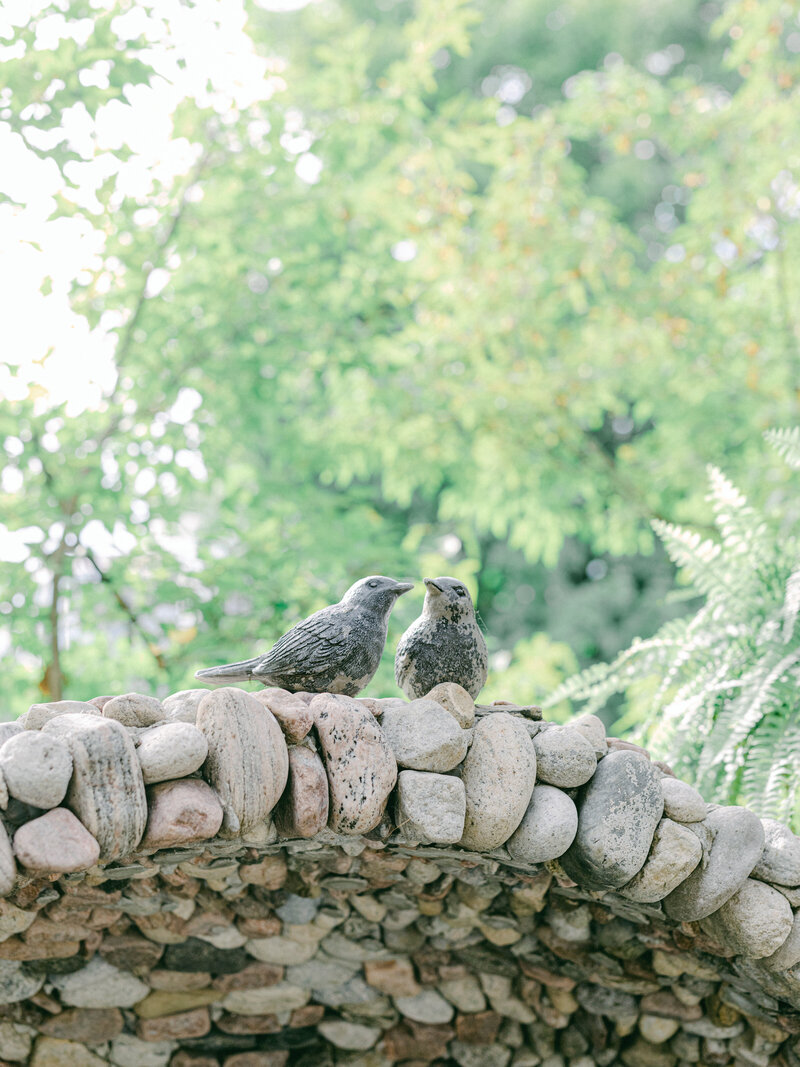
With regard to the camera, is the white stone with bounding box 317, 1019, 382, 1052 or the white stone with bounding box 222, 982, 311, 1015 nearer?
the white stone with bounding box 222, 982, 311, 1015

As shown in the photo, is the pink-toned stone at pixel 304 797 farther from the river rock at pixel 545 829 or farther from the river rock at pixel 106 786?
the river rock at pixel 545 829

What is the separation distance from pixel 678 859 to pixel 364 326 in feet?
9.22

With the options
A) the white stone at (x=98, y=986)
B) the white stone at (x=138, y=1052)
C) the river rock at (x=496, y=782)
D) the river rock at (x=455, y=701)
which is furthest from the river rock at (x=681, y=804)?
the white stone at (x=138, y=1052)

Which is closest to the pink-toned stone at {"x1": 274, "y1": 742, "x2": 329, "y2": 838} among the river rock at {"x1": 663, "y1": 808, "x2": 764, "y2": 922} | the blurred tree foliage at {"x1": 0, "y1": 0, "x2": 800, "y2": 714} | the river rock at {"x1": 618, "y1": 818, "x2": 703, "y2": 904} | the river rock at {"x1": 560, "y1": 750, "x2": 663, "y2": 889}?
the river rock at {"x1": 560, "y1": 750, "x2": 663, "y2": 889}

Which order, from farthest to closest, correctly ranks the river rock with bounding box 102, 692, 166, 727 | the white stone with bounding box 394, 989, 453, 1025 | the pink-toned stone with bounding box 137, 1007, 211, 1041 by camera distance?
the white stone with bounding box 394, 989, 453, 1025 < the pink-toned stone with bounding box 137, 1007, 211, 1041 < the river rock with bounding box 102, 692, 166, 727

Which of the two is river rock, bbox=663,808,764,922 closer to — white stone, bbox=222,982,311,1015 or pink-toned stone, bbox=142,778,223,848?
pink-toned stone, bbox=142,778,223,848

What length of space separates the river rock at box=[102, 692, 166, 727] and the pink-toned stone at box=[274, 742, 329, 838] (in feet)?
0.74

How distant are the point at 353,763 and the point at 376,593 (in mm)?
310

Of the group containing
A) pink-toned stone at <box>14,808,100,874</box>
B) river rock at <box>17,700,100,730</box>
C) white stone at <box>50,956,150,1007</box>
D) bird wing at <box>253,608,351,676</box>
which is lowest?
white stone at <box>50,956,150,1007</box>

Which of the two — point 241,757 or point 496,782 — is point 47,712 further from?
point 496,782

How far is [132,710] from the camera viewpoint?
142cm

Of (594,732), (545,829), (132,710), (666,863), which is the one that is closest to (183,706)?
(132,710)

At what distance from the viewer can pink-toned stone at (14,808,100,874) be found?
47.4 inches

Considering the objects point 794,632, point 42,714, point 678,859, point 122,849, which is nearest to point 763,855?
point 678,859
